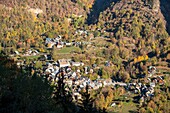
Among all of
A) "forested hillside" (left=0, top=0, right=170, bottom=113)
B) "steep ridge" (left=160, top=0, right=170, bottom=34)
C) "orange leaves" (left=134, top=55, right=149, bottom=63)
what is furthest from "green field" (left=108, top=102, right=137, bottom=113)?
"steep ridge" (left=160, top=0, right=170, bottom=34)

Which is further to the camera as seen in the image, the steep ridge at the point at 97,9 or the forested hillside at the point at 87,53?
the steep ridge at the point at 97,9

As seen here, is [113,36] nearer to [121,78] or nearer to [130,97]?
[121,78]

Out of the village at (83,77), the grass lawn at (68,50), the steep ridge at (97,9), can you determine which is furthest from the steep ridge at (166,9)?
the village at (83,77)

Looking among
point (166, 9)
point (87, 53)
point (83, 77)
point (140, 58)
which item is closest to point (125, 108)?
point (83, 77)

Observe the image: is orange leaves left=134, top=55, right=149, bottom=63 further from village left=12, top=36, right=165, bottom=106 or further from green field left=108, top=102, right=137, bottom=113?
green field left=108, top=102, right=137, bottom=113

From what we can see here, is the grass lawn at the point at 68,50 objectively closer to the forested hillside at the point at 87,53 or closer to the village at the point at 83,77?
the forested hillside at the point at 87,53

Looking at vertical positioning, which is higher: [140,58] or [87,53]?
[87,53]

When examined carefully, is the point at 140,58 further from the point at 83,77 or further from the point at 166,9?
the point at 166,9

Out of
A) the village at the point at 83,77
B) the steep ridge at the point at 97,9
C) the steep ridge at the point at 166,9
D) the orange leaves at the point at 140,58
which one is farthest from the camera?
the steep ridge at the point at 97,9

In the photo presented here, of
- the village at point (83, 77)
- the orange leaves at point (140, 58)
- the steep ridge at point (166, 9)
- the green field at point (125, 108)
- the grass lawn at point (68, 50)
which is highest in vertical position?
the steep ridge at point (166, 9)

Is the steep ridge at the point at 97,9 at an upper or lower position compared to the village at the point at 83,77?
upper

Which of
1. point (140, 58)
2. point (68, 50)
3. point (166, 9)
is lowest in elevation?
point (140, 58)
